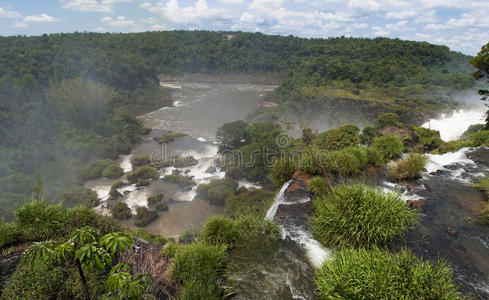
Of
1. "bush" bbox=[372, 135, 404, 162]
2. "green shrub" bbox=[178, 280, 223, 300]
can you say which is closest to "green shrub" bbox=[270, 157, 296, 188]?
"bush" bbox=[372, 135, 404, 162]

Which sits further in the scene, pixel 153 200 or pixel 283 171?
pixel 153 200

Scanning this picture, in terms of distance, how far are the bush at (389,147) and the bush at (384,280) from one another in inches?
351

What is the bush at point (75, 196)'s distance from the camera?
26.6 metres

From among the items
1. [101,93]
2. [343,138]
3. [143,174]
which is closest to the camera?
[343,138]

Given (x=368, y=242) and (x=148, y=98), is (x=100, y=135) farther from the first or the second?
(x=368, y=242)

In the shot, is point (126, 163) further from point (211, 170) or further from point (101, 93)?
point (101, 93)

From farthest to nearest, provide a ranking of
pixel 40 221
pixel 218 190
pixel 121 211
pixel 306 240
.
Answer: pixel 218 190 → pixel 121 211 → pixel 40 221 → pixel 306 240

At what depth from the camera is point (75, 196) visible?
27.5 metres

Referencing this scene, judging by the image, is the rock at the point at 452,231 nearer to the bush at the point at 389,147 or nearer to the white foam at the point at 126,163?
the bush at the point at 389,147

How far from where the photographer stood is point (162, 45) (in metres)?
123

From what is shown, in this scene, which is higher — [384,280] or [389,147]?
[384,280]

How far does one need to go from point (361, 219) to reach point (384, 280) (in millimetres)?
1968

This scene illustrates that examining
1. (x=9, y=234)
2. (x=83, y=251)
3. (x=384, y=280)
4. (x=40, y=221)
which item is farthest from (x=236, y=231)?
(x=9, y=234)

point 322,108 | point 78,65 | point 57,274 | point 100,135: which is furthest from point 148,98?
point 57,274
